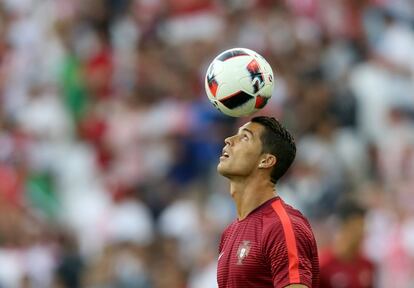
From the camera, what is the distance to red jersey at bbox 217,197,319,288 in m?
6.57

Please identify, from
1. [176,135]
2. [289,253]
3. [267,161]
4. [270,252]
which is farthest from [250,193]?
[176,135]

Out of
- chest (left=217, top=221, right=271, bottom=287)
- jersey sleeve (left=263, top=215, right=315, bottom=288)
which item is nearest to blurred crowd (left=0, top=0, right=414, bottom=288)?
chest (left=217, top=221, right=271, bottom=287)

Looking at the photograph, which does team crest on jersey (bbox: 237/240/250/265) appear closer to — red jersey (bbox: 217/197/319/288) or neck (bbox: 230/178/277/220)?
red jersey (bbox: 217/197/319/288)

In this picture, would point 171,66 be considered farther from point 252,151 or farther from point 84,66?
point 252,151

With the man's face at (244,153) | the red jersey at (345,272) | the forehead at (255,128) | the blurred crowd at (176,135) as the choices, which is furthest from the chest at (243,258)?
the blurred crowd at (176,135)

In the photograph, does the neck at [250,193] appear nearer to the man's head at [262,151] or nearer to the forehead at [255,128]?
the man's head at [262,151]

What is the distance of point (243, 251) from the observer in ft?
22.6

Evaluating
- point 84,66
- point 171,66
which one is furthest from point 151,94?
point 84,66

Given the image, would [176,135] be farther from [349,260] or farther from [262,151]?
[262,151]

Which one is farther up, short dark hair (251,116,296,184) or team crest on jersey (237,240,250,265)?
short dark hair (251,116,296,184)

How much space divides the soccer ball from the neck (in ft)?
1.33

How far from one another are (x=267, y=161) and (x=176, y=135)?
24.3 ft

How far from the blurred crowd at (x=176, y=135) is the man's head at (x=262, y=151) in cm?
369

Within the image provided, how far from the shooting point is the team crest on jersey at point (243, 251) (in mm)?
6855
